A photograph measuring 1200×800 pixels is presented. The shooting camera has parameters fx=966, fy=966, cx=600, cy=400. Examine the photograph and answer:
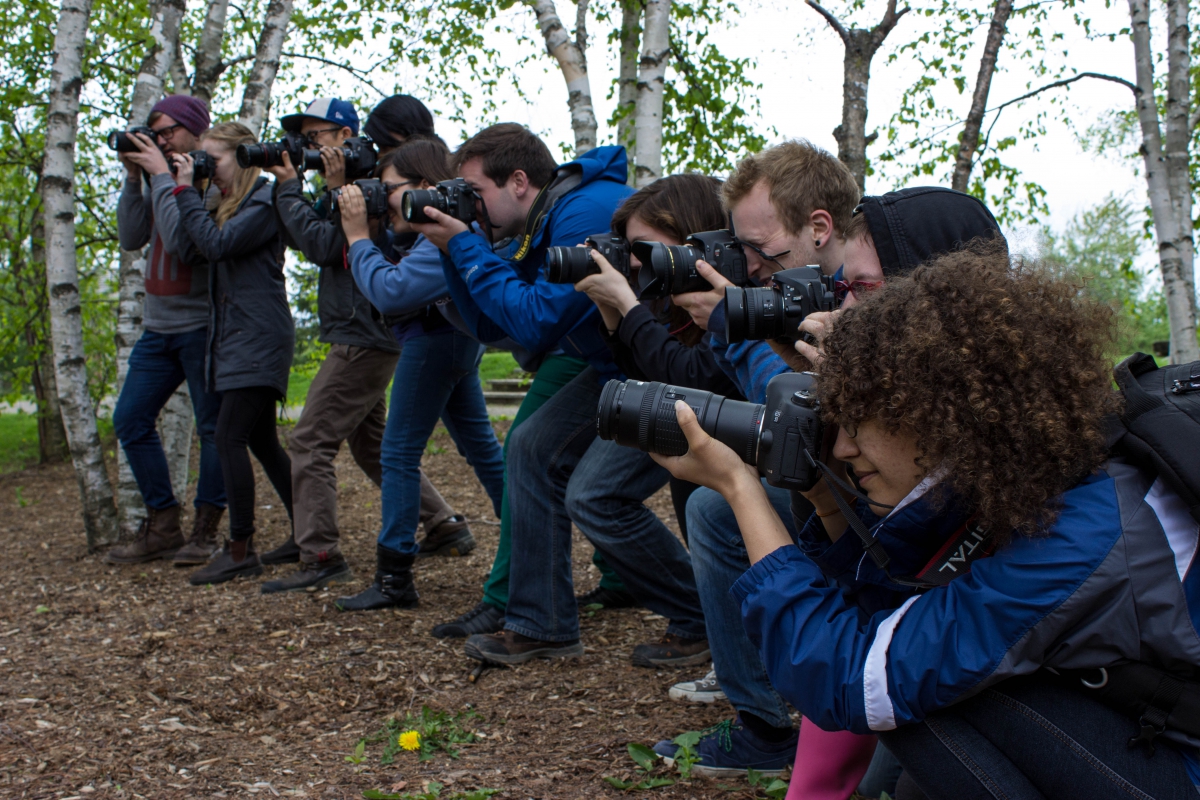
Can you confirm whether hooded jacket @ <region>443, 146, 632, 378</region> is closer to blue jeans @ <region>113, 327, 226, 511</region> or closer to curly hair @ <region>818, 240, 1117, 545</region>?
curly hair @ <region>818, 240, 1117, 545</region>

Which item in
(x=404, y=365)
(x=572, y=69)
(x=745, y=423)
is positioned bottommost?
(x=745, y=423)

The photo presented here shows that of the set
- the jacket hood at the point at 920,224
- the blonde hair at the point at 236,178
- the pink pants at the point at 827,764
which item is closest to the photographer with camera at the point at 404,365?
the blonde hair at the point at 236,178

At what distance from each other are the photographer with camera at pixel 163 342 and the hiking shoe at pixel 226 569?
0.89 feet

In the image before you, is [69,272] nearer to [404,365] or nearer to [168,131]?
[168,131]

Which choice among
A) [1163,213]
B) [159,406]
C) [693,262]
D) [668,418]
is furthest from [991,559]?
[1163,213]

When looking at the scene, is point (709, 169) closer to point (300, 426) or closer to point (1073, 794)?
point (300, 426)

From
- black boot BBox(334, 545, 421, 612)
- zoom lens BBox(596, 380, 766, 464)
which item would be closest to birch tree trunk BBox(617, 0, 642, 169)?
black boot BBox(334, 545, 421, 612)

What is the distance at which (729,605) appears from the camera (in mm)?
2365

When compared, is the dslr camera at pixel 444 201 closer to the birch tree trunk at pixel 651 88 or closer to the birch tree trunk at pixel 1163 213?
the birch tree trunk at pixel 651 88

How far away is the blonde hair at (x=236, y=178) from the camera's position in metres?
4.41

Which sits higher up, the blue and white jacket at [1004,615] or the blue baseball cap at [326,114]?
the blue baseball cap at [326,114]

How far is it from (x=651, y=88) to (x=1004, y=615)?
4.18 metres

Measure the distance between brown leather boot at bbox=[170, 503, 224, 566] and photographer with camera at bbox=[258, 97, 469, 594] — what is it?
28.5 inches

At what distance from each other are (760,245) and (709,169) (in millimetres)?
6892
